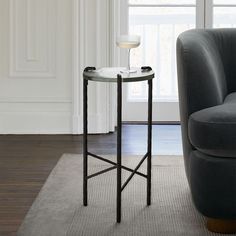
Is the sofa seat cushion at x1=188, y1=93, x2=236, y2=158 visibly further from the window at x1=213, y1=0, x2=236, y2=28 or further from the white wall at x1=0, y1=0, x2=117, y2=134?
the window at x1=213, y1=0, x2=236, y2=28

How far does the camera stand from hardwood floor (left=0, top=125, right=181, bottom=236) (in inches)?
114

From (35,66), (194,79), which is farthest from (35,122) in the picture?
(194,79)

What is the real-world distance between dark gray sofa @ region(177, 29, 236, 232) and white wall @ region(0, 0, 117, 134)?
180 centimetres

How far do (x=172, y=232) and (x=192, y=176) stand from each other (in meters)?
0.24

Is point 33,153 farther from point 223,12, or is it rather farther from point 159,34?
point 223,12

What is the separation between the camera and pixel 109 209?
2807 millimetres

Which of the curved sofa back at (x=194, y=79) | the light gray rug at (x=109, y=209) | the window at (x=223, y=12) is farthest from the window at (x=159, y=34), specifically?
the curved sofa back at (x=194, y=79)

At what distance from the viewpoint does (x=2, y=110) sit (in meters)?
4.57

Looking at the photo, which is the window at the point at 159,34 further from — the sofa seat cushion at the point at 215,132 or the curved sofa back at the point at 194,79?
the sofa seat cushion at the point at 215,132

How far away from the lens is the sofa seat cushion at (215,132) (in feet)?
7.76

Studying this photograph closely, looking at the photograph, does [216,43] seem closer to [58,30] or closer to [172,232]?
[172,232]

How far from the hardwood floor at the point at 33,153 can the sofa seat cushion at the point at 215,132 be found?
86 centimetres

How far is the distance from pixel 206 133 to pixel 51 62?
233cm

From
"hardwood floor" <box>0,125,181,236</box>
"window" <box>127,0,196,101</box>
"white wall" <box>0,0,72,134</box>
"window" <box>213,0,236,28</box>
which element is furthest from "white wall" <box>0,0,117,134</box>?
"window" <box>213,0,236,28</box>
